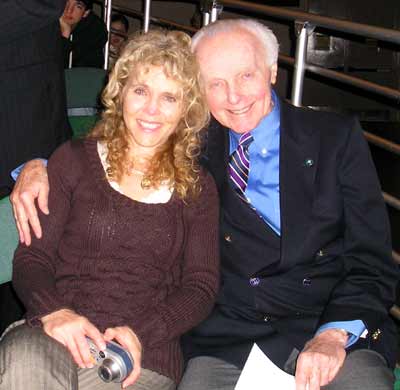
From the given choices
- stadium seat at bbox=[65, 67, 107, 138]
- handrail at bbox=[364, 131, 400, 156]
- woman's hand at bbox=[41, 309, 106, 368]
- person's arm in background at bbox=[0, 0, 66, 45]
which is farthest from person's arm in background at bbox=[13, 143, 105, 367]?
stadium seat at bbox=[65, 67, 107, 138]

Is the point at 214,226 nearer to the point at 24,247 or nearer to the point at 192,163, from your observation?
the point at 192,163

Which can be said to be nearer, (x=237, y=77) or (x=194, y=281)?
(x=194, y=281)

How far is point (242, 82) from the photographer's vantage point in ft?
6.52

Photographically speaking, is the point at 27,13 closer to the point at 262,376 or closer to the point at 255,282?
the point at 255,282

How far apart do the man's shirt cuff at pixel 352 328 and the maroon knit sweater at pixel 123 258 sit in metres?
0.33

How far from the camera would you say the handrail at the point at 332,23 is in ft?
7.00

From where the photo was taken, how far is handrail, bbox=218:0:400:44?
7.00 feet

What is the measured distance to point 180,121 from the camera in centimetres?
202

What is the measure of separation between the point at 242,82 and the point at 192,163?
0.27 m

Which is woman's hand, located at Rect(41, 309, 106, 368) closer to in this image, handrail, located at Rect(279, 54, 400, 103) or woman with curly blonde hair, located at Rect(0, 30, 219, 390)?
woman with curly blonde hair, located at Rect(0, 30, 219, 390)

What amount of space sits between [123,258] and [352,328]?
62 centimetres

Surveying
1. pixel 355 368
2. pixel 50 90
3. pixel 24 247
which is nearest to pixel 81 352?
pixel 24 247

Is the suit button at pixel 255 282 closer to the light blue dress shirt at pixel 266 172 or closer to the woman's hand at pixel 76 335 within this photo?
the light blue dress shirt at pixel 266 172

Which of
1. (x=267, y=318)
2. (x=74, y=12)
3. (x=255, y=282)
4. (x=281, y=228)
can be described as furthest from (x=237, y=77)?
(x=74, y=12)
